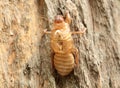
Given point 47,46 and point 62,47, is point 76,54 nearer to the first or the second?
point 62,47

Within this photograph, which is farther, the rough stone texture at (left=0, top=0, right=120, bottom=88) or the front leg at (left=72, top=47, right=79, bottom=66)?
the front leg at (left=72, top=47, right=79, bottom=66)

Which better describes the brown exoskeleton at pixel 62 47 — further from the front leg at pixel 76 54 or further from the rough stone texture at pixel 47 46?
the rough stone texture at pixel 47 46

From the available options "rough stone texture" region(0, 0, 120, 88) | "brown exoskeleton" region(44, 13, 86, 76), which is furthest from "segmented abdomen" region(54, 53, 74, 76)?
"rough stone texture" region(0, 0, 120, 88)

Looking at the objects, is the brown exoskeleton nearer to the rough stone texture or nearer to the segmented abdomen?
the segmented abdomen

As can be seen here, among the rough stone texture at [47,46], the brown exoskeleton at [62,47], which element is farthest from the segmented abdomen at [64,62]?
the rough stone texture at [47,46]

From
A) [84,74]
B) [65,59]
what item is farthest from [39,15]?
[84,74]

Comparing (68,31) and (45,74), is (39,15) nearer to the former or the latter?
(68,31)
